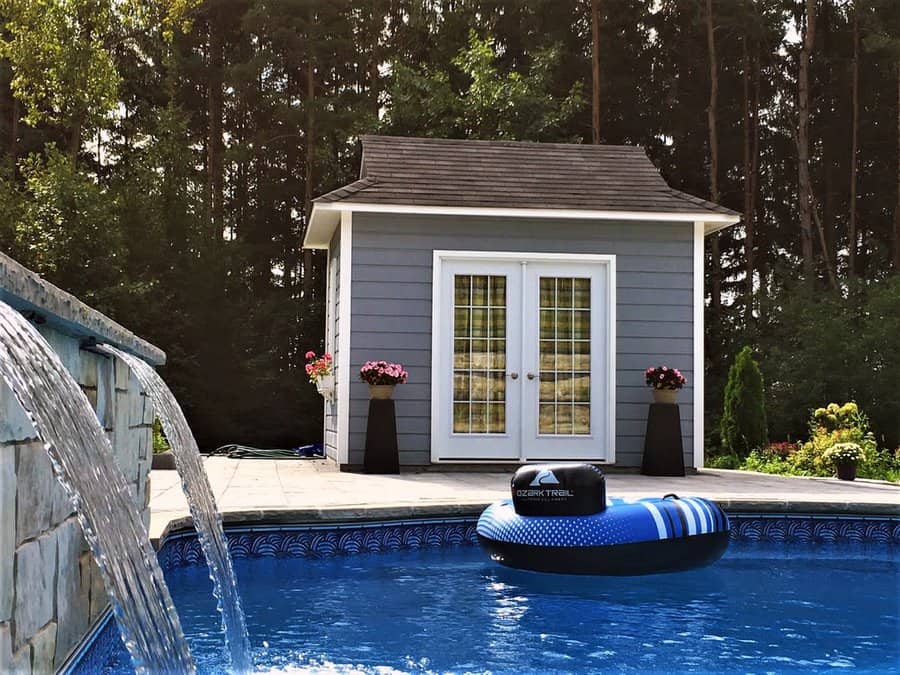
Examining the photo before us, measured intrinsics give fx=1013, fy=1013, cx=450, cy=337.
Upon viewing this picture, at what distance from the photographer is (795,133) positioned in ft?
62.5

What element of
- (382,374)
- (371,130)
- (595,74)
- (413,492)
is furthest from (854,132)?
(413,492)

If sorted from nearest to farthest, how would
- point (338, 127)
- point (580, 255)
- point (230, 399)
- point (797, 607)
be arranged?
point (797, 607) < point (580, 255) < point (230, 399) < point (338, 127)

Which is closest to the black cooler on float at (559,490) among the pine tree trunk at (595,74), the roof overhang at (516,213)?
the roof overhang at (516,213)

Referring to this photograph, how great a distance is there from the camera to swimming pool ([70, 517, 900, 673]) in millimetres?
3674

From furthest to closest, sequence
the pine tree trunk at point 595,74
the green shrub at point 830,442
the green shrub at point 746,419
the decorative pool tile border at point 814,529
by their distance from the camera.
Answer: the pine tree trunk at point 595,74
the green shrub at point 746,419
the green shrub at point 830,442
the decorative pool tile border at point 814,529

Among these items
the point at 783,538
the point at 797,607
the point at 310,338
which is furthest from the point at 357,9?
the point at 797,607

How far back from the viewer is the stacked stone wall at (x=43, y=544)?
80.9 inches

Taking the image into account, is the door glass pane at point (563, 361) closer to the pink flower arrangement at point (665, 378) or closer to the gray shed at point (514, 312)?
the gray shed at point (514, 312)

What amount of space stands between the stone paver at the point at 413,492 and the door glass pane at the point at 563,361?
642 mm

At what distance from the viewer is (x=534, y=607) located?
14.9 ft

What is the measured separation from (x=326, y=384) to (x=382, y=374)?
1.66 meters

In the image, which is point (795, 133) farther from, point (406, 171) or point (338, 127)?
point (406, 171)

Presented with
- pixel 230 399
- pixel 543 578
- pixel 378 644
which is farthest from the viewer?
pixel 230 399

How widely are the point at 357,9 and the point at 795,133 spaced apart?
847 centimetres
